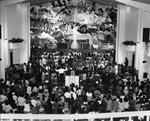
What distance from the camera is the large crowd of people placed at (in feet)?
37.1

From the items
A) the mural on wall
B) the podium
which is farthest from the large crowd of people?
the mural on wall

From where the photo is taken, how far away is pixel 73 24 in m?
28.2

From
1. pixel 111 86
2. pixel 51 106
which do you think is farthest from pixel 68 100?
pixel 111 86

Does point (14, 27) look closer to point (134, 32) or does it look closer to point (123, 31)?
point (123, 31)

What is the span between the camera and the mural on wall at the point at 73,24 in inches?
1088

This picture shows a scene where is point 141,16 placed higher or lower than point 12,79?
higher

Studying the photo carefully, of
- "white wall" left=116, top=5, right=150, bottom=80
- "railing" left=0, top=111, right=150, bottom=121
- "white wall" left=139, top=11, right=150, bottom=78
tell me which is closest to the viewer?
"railing" left=0, top=111, right=150, bottom=121

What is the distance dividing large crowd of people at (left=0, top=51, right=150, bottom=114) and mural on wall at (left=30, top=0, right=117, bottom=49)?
7133mm

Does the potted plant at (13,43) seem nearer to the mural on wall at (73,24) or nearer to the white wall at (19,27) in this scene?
the white wall at (19,27)

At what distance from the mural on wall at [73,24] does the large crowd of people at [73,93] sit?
7133 mm

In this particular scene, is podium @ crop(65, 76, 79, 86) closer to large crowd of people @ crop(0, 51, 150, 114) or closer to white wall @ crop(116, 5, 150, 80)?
large crowd of people @ crop(0, 51, 150, 114)

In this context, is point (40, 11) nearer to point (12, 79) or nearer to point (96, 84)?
point (12, 79)

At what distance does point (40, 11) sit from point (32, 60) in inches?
274

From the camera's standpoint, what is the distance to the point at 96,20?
92.1 feet
